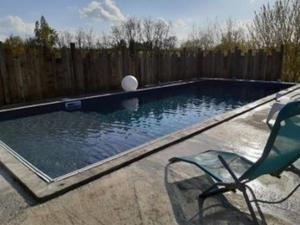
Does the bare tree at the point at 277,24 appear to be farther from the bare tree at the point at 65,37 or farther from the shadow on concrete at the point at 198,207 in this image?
the bare tree at the point at 65,37

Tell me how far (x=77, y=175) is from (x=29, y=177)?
48 centimetres

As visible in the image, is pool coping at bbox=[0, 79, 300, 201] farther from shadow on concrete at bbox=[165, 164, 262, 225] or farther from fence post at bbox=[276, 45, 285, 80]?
fence post at bbox=[276, 45, 285, 80]

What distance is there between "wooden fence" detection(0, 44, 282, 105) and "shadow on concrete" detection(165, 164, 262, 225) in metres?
5.99

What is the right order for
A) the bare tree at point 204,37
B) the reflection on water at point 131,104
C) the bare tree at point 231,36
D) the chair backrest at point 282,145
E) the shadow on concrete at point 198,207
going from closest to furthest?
1. the chair backrest at point 282,145
2. the shadow on concrete at point 198,207
3. the reflection on water at point 131,104
4. the bare tree at point 231,36
5. the bare tree at point 204,37

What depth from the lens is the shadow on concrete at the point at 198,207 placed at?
2.01 meters

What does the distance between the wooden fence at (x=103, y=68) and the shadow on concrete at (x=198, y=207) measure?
19.6 feet

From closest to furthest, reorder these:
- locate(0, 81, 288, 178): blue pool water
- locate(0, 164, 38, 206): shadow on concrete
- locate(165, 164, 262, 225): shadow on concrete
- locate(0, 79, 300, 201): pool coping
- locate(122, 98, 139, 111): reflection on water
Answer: locate(165, 164, 262, 225): shadow on concrete → locate(0, 164, 38, 206): shadow on concrete → locate(0, 79, 300, 201): pool coping → locate(0, 81, 288, 178): blue pool water → locate(122, 98, 139, 111): reflection on water

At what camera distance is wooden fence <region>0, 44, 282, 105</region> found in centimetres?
695

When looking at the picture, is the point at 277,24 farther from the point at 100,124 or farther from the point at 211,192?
the point at 211,192

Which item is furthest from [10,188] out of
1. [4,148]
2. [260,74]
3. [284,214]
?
[260,74]

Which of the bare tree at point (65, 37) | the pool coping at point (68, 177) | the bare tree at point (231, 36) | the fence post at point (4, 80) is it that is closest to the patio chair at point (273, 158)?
the pool coping at point (68, 177)

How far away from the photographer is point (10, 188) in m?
2.46

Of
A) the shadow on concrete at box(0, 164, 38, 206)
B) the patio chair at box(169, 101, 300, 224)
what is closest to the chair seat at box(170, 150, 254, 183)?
the patio chair at box(169, 101, 300, 224)

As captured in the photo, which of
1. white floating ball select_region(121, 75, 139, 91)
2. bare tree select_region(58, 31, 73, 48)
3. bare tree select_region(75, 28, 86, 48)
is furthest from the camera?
bare tree select_region(75, 28, 86, 48)
